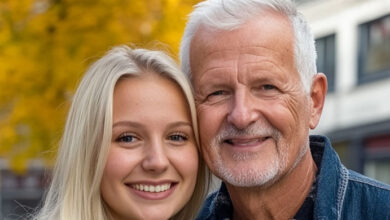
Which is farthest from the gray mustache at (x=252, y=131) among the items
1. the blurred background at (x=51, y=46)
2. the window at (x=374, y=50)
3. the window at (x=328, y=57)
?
the window at (x=328, y=57)

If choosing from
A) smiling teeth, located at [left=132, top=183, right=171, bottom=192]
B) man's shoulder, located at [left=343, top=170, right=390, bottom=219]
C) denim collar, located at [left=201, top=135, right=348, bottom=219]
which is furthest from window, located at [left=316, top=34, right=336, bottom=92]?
man's shoulder, located at [left=343, top=170, right=390, bottom=219]

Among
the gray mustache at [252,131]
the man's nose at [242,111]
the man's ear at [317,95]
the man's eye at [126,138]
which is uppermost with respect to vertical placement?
the man's ear at [317,95]

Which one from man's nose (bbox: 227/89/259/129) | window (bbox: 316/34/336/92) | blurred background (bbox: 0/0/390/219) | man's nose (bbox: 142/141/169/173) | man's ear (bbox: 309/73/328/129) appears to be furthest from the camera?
window (bbox: 316/34/336/92)

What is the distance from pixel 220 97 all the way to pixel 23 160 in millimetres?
7854

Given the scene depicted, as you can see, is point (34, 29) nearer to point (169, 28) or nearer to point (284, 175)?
point (169, 28)

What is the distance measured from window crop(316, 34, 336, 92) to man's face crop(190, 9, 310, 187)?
16169 millimetres

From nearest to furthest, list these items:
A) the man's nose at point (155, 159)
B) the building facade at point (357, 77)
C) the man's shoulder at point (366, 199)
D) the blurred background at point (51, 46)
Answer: the man's shoulder at point (366, 199)
the man's nose at point (155, 159)
the blurred background at point (51, 46)
the building facade at point (357, 77)

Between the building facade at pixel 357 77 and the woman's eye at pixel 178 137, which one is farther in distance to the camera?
the building facade at pixel 357 77

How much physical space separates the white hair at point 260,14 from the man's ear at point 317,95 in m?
0.05

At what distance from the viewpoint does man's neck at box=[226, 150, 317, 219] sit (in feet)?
12.1

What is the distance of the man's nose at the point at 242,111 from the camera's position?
3.54m

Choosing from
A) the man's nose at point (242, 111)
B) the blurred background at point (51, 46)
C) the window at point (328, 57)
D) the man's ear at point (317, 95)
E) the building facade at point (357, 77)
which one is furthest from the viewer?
the window at point (328, 57)

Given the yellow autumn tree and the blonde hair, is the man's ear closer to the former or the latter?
the blonde hair

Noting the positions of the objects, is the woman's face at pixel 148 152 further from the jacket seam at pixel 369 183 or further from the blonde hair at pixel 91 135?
the jacket seam at pixel 369 183
